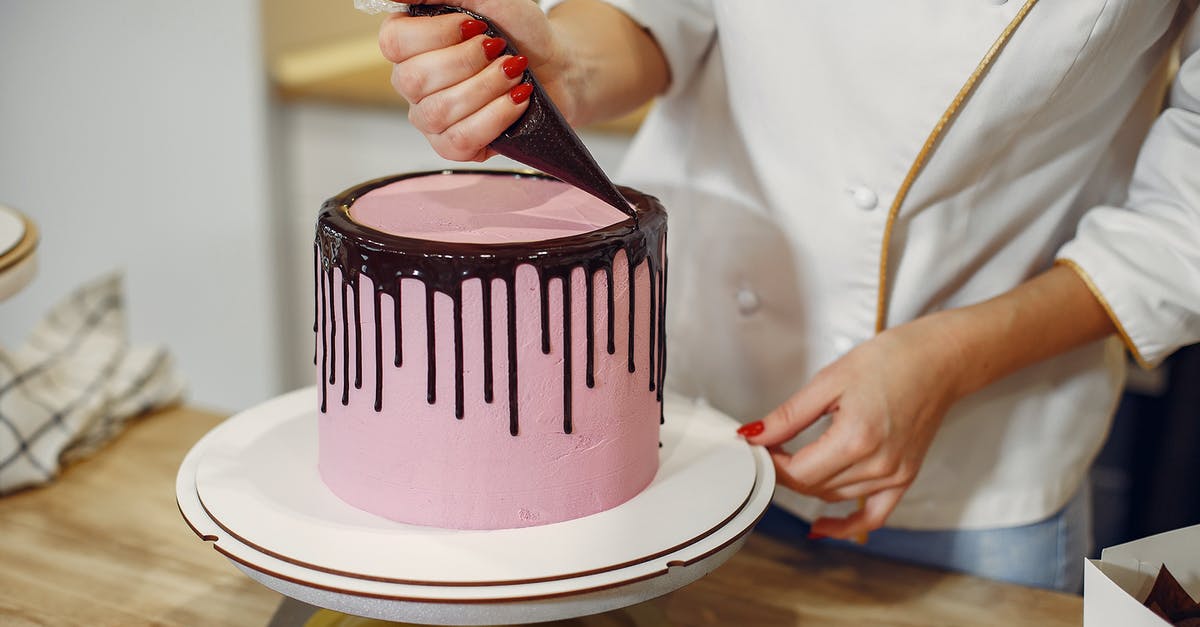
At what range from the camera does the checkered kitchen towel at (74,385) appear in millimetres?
1120

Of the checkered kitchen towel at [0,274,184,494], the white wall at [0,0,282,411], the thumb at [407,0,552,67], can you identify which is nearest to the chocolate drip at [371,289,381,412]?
the thumb at [407,0,552,67]

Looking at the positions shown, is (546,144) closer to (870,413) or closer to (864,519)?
(870,413)

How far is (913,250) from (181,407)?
90 centimetres

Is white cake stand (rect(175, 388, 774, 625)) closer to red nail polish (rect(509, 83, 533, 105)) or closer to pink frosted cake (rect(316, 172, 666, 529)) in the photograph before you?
pink frosted cake (rect(316, 172, 666, 529))

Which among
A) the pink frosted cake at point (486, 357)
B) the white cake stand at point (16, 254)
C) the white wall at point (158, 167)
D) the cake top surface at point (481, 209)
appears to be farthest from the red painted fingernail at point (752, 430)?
the white wall at point (158, 167)

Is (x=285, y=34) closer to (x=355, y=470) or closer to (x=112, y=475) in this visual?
(x=112, y=475)

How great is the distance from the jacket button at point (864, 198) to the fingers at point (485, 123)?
37 cm

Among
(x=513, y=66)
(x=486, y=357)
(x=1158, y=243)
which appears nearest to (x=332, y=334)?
(x=486, y=357)

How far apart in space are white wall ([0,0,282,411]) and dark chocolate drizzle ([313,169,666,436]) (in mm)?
1776

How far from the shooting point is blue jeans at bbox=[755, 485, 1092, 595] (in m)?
1.12

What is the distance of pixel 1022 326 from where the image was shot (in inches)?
37.7

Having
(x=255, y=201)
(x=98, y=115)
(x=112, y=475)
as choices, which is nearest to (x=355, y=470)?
(x=112, y=475)

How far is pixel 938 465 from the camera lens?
3.64 ft

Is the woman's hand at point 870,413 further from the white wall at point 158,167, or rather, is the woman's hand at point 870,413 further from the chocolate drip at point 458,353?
the white wall at point 158,167
